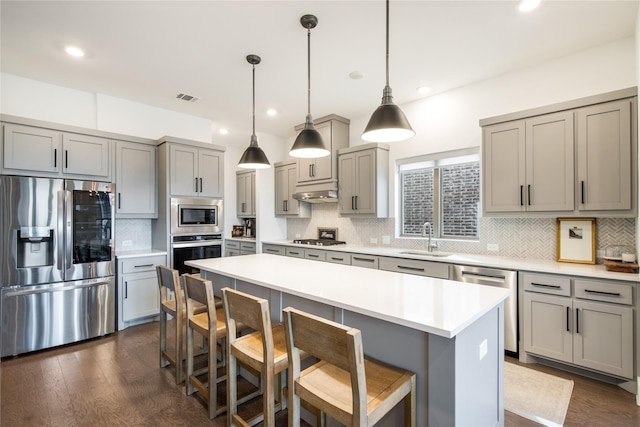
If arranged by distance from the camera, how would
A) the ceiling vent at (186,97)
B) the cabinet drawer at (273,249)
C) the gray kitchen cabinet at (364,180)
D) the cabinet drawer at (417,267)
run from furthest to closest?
the cabinet drawer at (273,249) → the gray kitchen cabinet at (364,180) → the ceiling vent at (186,97) → the cabinet drawer at (417,267)

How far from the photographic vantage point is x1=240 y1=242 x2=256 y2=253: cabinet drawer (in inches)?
224

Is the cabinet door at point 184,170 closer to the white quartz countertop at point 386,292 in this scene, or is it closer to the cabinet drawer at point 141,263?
the cabinet drawer at point 141,263

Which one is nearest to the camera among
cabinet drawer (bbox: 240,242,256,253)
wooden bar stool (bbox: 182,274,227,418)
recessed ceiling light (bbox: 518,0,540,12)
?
wooden bar stool (bbox: 182,274,227,418)

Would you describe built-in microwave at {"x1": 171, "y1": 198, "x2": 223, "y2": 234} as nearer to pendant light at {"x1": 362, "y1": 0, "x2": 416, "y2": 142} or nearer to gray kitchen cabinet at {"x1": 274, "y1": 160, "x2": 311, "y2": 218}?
gray kitchen cabinet at {"x1": 274, "y1": 160, "x2": 311, "y2": 218}

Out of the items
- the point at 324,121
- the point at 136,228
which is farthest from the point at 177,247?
the point at 324,121

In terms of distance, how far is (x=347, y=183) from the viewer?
4688 mm

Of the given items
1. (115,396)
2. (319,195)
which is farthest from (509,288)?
(115,396)

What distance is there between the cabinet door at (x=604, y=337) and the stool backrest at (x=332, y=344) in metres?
2.41

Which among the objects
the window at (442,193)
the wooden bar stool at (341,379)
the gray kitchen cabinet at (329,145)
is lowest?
the wooden bar stool at (341,379)

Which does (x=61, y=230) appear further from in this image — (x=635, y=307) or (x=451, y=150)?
(x=635, y=307)

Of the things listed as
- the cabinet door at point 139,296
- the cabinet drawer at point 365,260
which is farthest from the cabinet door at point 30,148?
the cabinet drawer at point 365,260

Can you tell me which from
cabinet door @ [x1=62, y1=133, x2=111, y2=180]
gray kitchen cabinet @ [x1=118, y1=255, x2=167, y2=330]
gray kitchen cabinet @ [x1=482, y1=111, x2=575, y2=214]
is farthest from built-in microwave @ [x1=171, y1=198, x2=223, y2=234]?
gray kitchen cabinet @ [x1=482, y1=111, x2=575, y2=214]

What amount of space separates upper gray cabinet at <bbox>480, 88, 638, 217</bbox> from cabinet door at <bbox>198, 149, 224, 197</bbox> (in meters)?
3.65

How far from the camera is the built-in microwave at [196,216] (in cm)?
424
